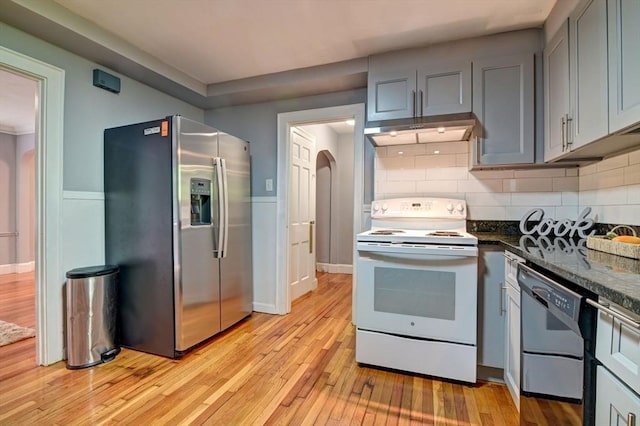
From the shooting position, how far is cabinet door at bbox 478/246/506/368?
1877 millimetres

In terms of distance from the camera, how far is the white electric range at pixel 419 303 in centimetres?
185

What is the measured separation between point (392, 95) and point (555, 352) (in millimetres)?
1898

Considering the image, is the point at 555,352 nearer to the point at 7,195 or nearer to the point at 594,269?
the point at 594,269

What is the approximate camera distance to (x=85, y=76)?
2287 mm

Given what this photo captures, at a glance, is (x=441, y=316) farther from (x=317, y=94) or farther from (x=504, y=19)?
(x=317, y=94)

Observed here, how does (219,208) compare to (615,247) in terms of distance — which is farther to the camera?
(219,208)

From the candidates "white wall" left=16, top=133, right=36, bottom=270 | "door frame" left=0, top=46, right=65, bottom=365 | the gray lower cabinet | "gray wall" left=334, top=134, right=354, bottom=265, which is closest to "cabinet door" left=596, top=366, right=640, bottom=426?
the gray lower cabinet

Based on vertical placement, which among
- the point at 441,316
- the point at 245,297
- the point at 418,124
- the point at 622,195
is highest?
the point at 418,124

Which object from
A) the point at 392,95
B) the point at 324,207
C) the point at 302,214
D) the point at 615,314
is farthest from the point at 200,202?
the point at 324,207

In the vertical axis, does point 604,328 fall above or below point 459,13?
below

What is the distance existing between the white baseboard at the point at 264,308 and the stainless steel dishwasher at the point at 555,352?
7.50 feet

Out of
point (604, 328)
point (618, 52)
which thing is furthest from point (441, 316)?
point (618, 52)

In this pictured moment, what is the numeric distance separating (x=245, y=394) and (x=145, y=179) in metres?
1.64

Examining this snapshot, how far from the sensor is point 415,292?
195cm
